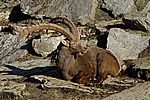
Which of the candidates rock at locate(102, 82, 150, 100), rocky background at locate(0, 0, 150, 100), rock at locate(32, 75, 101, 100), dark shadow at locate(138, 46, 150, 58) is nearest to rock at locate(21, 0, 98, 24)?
rocky background at locate(0, 0, 150, 100)

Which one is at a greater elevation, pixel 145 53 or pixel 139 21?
pixel 139 21

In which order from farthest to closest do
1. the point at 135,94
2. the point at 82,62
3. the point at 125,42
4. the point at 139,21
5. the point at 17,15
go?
the point at 17,15 < the point at 139,21 < the point at 125,42 < the point at 82,62 < the point at 135,94

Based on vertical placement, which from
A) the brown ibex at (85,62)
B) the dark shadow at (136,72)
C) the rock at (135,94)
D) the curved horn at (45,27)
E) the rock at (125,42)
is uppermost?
the curved horn at (45,27)

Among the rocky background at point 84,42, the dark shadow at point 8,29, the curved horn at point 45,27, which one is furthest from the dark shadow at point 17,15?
the curved horn at point 45,27

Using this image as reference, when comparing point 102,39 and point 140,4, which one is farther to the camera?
point 140,4

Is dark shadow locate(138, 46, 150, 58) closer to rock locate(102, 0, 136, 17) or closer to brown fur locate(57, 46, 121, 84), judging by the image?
brown fur locate(57, 46, 121, 84)

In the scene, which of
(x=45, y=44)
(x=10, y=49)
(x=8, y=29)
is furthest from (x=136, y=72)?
(x=8, y=29)

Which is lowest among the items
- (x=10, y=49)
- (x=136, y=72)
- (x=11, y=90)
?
(x=11, y=90)

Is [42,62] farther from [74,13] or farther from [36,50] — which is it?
[74,13]

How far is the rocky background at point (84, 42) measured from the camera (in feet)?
29.2

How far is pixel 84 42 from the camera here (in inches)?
478

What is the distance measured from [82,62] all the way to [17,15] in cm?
620

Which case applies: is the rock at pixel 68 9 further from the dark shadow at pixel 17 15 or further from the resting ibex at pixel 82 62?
the resting ibex at pixel 82 62

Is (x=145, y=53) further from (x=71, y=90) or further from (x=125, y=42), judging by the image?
(x=71, y=90)
